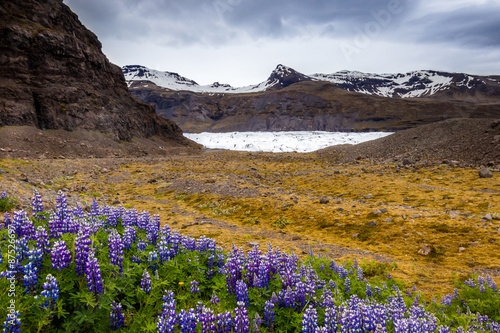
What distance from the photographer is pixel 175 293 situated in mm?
4535

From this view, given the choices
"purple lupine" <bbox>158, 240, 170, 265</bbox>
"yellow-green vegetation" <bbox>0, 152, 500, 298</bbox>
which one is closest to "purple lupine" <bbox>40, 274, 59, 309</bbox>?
"purple lupine" <bbox>158, 240, 170, 265</bbox>

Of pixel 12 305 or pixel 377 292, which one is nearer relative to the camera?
pixel 12 305

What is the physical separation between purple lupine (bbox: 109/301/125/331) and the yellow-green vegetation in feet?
19.5

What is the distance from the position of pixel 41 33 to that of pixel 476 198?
69317 mm

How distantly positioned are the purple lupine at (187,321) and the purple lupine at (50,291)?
147 cm

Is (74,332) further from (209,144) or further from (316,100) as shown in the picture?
(316,100)

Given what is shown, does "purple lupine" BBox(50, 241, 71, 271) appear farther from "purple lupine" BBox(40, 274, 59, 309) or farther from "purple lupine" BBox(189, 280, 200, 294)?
"purple lupine" BBox(189, 280, 200, 294)

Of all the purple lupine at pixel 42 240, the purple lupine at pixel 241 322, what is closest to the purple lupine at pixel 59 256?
the purple lupine at pixel 42 240

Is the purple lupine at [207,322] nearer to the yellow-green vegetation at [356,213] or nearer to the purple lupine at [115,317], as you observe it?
the purple lupine at [115,317]

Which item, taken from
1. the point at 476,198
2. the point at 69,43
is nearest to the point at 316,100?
the point at 69,43

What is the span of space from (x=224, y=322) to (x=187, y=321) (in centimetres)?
47

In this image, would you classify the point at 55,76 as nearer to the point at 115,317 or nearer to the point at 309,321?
the point at 115,317

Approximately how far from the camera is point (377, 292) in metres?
5.30

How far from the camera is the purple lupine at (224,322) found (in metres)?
3.30
